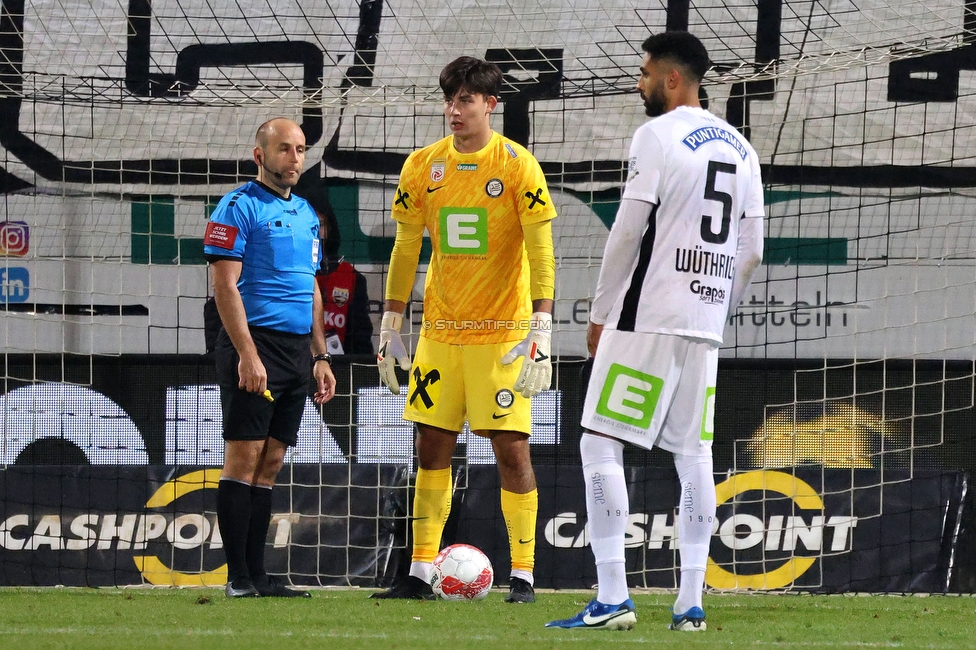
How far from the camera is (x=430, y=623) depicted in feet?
12.5

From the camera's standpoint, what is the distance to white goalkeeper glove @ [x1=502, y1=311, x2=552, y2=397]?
4.63 m

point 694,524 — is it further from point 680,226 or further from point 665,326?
point 680,226

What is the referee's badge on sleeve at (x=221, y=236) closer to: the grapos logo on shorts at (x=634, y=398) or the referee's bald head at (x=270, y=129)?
the referee's bald head at (x=270, y=129)

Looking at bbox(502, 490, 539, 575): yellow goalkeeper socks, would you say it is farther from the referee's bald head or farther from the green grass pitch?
the referee's bald head

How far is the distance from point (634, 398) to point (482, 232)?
1.42 m

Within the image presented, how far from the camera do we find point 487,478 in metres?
6.01

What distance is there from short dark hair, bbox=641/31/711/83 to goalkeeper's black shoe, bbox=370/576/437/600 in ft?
7.27

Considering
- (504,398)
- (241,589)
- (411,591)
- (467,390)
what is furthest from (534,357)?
(241,589)

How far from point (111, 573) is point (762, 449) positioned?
3.30 meters

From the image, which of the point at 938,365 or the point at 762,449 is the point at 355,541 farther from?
the point at 938,365

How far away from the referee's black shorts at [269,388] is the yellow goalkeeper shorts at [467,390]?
461 mm

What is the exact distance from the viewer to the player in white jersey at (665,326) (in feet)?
11.6

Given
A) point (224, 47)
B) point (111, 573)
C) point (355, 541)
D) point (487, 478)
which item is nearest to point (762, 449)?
point (487, 478)
